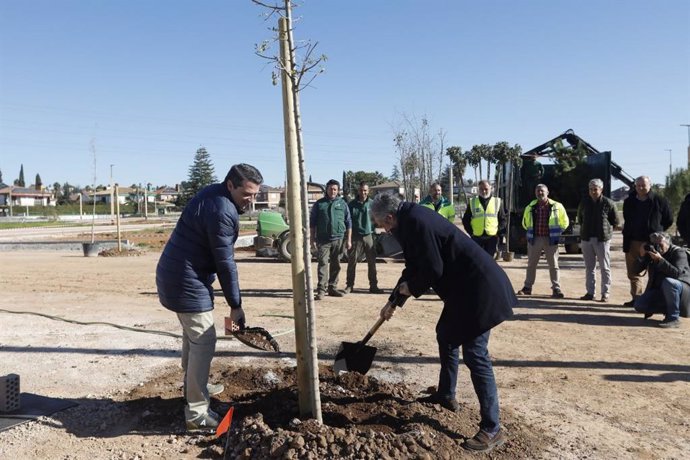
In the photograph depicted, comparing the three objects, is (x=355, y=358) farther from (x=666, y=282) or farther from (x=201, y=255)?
(x=666, y=282)

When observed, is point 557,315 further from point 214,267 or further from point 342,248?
point 214,267

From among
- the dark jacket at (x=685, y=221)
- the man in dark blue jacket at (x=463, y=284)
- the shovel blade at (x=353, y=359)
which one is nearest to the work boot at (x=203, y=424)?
the shovel blade at (x=353, y=359)

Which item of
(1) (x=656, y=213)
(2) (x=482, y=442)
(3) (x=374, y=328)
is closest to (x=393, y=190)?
(1) (x=656, y=213)

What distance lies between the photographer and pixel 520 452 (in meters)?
3.48

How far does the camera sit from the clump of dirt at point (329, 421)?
3.26 meters

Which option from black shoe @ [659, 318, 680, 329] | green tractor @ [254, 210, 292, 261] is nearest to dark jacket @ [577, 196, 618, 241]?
black shoe @ [659, 318, 680, 329]

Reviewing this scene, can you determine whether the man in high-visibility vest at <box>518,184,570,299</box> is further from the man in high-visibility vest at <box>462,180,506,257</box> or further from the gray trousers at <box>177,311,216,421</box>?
the gray trousers at <box>177,311,216,421</box>

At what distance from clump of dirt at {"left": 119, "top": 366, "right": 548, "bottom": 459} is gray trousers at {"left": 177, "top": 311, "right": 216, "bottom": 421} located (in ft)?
0.69

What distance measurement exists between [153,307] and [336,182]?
10.8 feet

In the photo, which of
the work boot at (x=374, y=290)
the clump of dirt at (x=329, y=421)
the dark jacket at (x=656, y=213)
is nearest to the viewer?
the clump of dirt at (x=329, y=421)

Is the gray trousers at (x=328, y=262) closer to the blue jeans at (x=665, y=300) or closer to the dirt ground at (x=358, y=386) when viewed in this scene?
the dirt ground at (x=358, y=386)

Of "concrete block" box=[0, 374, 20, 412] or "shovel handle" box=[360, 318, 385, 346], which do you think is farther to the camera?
"shovel handle" box=[360, 318, 385, 346]

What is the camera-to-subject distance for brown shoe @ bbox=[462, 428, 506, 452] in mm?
3418

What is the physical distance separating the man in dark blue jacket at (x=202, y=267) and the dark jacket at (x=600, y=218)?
6159mm
